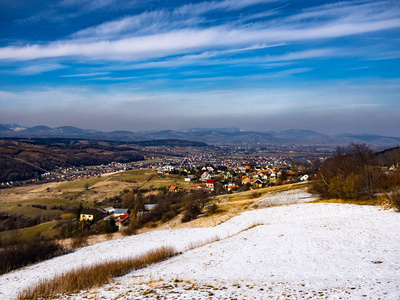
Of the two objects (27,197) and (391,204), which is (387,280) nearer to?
(391,204)

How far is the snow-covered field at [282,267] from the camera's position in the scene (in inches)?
340

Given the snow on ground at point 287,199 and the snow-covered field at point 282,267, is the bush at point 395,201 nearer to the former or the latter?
the snow-covered field at point 282,267

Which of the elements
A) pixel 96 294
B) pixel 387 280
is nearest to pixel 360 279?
pixel 387 280

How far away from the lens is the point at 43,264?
790 inches

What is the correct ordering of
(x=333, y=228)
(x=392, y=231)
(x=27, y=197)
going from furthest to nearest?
(x=27, y=197)
(x=333, y=228)
(x=392, y=231)

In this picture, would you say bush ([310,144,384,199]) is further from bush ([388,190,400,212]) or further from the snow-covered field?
the snow-covered field

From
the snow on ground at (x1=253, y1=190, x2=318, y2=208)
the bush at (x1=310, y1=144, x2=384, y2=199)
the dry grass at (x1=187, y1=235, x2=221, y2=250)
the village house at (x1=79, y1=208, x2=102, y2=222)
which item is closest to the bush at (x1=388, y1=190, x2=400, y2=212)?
the bush at (x1=310, y1=144, x2=384, y2=199)

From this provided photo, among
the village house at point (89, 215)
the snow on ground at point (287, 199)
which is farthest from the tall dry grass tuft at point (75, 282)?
the village house at point (89, 215)

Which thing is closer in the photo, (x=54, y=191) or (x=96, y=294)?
(x=96, y=294)

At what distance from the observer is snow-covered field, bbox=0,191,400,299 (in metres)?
8.63

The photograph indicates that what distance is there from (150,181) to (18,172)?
292 feet

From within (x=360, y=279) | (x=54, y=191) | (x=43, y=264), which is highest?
(x=360, y=279)

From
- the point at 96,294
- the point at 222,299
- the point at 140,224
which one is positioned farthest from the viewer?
the point at 140,224

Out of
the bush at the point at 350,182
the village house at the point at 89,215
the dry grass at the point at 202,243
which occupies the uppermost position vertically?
the bush at the point at 350,182
